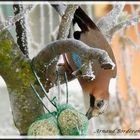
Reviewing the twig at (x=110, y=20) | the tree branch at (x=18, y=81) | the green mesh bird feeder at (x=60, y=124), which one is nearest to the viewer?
the green mesh bird feeder at (x=60, y=124)

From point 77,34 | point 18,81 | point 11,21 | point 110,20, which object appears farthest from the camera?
point 77,34

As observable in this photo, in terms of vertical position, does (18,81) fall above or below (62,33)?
below

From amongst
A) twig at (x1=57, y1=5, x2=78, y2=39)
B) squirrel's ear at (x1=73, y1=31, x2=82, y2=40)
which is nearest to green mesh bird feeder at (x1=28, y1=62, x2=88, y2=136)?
twig at (x1=57, y1=5, x2=78, y2=39)

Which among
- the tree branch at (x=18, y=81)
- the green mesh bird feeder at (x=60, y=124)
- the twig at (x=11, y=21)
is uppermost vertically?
the twig at (x=11, y=21)

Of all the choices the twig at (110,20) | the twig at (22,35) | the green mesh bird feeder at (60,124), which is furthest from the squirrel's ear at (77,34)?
the green mesh bird feeder at (60,124)

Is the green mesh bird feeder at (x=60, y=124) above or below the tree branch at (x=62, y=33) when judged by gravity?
below

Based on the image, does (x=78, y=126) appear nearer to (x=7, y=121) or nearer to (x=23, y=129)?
(x=23, y=129)

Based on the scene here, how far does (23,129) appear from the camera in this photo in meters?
1.60

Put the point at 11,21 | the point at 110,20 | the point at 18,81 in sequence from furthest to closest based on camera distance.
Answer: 1. the point at 110,20
2. the point at 18,81
3. the point at 11,21

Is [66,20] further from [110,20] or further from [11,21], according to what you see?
[110,20]

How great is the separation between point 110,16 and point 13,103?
56 centimetres

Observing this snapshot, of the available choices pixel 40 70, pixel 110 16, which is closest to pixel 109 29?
pixel 110 16

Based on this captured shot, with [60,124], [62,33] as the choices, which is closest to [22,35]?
[62,33]

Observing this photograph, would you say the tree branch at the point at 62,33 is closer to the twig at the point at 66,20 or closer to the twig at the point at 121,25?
the twig at the point at 66,20
